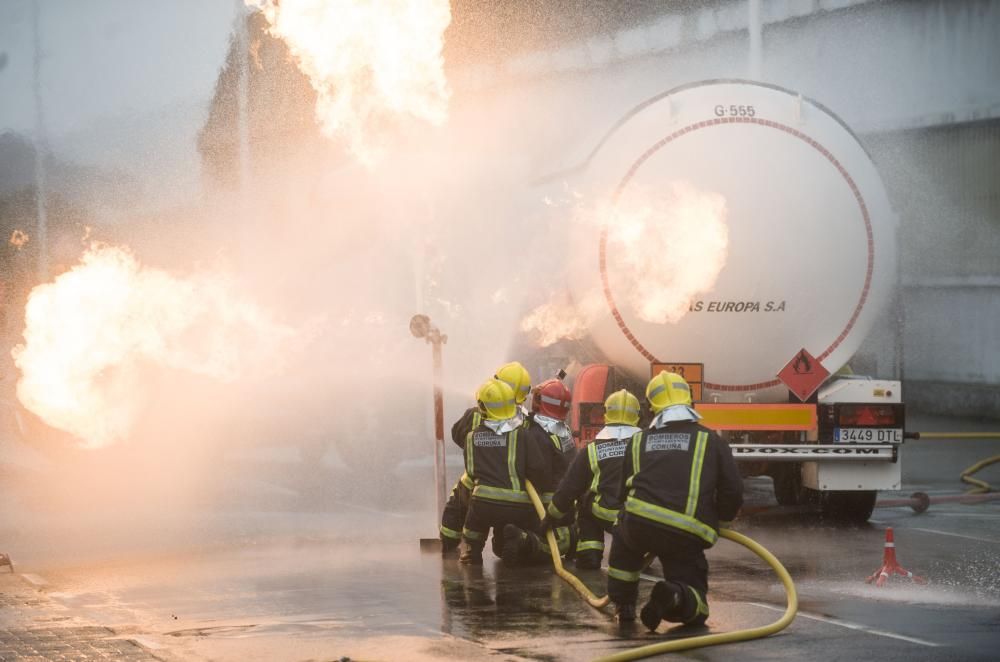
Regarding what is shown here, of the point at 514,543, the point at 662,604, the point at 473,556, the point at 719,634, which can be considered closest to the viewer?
the point at 719,634

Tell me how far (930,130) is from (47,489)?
13.2m

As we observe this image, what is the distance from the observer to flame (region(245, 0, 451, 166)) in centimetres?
1424

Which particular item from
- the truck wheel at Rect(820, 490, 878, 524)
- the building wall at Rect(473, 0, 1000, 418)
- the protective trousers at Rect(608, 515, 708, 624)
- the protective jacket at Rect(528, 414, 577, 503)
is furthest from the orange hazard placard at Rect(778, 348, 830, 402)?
the building wall at Rect(473, 0, 1000, 418)

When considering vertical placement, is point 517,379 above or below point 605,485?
above

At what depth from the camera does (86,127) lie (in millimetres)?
23766

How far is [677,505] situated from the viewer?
8969 millimetres

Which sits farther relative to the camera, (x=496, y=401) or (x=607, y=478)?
(x=496, y=401)

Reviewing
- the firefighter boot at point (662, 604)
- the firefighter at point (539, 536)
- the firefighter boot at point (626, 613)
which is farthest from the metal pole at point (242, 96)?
the firefighter boot at point (662, 604)

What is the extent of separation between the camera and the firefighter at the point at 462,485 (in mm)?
11914

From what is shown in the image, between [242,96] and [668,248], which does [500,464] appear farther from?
[242,96]

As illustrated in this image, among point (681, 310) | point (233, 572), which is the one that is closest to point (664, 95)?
point (681, 310)

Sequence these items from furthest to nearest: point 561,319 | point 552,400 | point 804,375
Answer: point 561,319, point 804,375, point 552,400

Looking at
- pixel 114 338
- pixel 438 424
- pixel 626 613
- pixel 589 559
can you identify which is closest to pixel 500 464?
pixel 589 559

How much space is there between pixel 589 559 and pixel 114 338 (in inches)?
219
